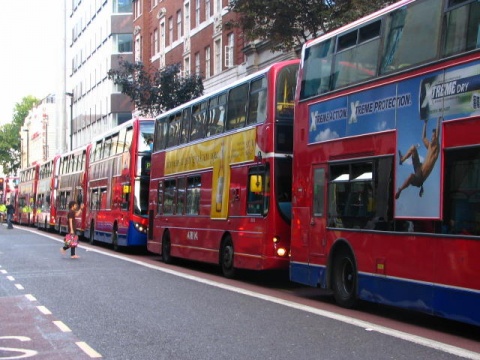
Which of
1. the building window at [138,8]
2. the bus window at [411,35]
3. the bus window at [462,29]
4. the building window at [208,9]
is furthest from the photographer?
the building window at [138,8]

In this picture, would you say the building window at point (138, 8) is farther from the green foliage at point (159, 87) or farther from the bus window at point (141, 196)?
the bus window at point (141, 196)

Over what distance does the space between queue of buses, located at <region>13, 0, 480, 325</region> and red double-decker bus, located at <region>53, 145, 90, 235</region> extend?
15458mm

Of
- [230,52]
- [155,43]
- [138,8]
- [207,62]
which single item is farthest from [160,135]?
[138,8]

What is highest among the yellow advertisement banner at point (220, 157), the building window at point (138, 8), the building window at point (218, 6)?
the building window at point (138, 8)

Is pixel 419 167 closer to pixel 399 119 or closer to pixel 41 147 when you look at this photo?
pixel 399 119

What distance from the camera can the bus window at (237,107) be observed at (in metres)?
16.8

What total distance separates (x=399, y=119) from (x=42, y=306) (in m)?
6.03

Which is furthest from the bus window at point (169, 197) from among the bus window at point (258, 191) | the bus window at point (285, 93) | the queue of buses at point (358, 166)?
the bus window at point (285, 93)

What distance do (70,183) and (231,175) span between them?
23088mm

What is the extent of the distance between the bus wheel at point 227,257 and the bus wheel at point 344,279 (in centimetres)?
500

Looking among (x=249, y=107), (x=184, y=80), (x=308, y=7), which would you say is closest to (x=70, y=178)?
(x=184, y=80)

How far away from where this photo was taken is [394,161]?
1081 cm

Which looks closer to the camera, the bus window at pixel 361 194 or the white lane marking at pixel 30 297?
the bus window at pixel 361 194

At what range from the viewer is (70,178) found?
39062mm
